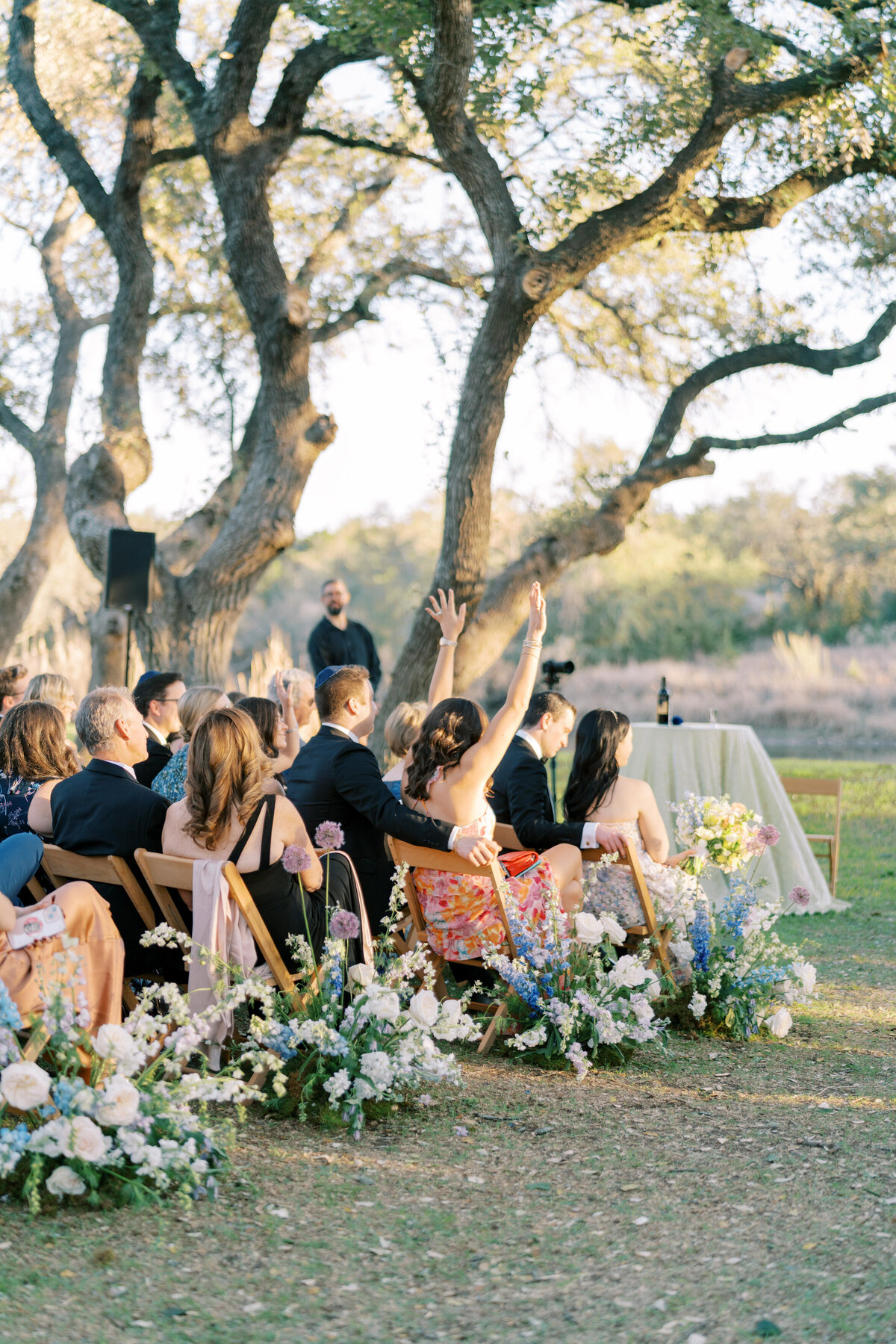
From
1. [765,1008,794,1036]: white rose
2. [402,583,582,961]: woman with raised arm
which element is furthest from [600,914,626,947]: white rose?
[765,1008,794,1036]: white rose

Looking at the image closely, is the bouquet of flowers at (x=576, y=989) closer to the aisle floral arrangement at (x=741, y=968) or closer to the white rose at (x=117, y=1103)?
the aisle floral arrangement at (x=741, y=968)

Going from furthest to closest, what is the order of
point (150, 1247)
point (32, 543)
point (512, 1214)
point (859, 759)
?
point (859, 759) < point (32, 543) < point (512, 1214) < point (150, 1247)

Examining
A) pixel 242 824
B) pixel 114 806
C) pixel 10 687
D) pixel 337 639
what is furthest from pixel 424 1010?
pixel 337 639

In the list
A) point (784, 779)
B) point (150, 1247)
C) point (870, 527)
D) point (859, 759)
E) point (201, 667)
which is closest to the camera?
point (150, 1247)

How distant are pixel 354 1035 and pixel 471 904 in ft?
2.78

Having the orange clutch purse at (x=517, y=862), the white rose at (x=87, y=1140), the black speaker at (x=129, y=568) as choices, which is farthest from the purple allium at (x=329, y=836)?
the black speaker at (x=129, y=568)

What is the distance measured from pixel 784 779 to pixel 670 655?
80.9ft

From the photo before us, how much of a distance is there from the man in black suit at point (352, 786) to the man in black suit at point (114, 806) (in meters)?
0.57

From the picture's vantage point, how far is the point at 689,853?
4.62 m

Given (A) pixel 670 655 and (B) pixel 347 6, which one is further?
(A) pixel 670 655

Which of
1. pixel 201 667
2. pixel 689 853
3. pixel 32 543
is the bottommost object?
pixel 689 853

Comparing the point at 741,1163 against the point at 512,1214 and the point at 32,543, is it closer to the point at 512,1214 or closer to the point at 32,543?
the point at 512,1214

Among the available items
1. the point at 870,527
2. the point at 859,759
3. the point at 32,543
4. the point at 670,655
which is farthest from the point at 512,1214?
the point at 870,527

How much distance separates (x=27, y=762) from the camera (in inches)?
159
